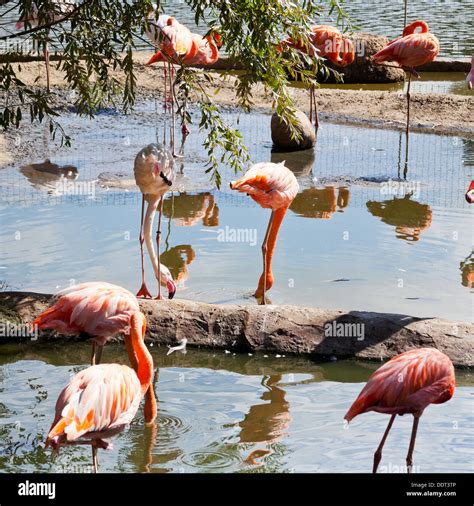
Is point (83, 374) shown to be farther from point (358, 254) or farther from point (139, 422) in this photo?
point (358, 254)

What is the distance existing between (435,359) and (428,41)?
26.7 feet

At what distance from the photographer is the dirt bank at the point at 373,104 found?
1323cm

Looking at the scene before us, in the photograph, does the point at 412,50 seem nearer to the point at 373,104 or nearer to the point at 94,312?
the point at 373,104

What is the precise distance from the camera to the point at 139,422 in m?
5.43

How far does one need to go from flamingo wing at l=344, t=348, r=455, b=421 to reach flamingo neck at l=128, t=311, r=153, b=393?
1066 mm

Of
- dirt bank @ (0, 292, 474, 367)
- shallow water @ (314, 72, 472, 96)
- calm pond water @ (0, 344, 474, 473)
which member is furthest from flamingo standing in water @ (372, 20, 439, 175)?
calm pond water @ (0, 344, 474, 473)

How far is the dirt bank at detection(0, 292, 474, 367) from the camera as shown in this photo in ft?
20.7

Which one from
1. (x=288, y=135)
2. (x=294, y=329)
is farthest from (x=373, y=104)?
(x=294, y=329)

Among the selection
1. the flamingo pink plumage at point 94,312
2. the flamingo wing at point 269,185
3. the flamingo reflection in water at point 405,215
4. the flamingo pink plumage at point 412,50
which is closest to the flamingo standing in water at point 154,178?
the flamingo wing at point 269,185

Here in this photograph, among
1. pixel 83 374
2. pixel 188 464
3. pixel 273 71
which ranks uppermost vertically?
pixel 273 71

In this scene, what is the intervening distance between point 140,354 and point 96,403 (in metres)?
0.73

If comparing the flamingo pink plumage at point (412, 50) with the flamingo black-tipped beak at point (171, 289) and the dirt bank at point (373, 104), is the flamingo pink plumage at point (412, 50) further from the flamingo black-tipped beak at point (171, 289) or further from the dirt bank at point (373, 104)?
the flamingo black-tipped beak at point (171, 289)

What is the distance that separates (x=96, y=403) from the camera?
177 inches
